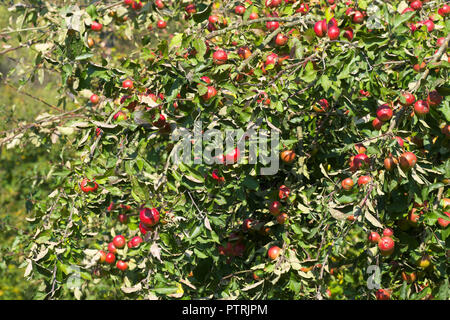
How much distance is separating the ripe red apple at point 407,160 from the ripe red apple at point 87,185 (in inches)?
42.0

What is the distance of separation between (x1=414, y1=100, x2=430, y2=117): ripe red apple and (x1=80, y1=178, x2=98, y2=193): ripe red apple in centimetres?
114

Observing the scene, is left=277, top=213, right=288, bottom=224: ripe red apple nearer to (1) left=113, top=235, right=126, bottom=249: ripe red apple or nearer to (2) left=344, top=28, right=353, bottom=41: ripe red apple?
(2) left=344, top=28, right=353, bottom=41: ripe red apple

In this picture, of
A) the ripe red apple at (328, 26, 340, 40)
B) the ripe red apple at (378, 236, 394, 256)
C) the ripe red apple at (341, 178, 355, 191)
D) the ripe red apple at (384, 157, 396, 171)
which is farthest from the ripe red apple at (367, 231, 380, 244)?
the ripe red apple at (328, 26, 340, 40)

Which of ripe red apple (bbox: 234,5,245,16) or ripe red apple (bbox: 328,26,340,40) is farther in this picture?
ripe red apple (bbox: 234,5,245,16)

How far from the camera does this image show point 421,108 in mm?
1559

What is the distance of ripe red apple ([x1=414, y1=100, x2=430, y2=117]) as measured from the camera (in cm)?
156

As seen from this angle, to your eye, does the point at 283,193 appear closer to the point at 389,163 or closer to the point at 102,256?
the point at 389,163

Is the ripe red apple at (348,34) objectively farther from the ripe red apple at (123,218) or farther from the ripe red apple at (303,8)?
the ripe red apple at (123,218)

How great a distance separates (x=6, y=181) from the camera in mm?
5988

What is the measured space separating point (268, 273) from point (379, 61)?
→ 0.92 meters

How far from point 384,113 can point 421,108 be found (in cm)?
14

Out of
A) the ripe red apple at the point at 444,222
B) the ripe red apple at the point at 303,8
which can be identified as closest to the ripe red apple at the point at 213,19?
the ripe red apple at the point at 303,8

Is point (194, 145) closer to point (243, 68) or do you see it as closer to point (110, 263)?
point (243, 68)
